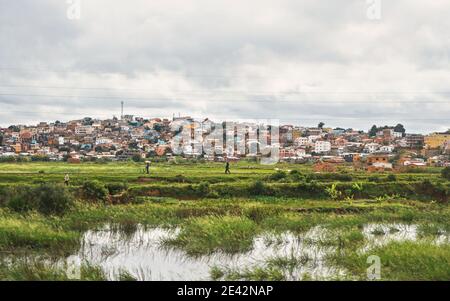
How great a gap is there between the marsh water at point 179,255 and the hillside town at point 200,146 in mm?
38555

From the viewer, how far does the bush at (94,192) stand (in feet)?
89.6

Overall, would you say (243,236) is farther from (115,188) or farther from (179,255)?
(115,188)

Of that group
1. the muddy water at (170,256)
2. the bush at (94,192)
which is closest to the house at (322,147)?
the bush at (94,192)

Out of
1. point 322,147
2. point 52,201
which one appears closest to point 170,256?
point 52,201

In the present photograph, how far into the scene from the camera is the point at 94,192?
27594 mm

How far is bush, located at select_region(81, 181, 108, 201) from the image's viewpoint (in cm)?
2732

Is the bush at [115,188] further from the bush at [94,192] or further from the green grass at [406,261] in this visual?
the green grass at [406,261]

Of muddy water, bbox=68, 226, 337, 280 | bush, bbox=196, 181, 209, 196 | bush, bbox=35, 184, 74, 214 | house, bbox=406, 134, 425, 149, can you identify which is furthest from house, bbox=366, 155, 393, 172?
bush, bbox=35, 184, 74, 214

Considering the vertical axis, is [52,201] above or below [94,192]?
above

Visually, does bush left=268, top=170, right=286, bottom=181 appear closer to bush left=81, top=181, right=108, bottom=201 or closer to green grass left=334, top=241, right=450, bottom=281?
bush left=81, top=181, right=108, bottom=201

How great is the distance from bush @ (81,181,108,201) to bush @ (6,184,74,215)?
725cm

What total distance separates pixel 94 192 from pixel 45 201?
8.28m

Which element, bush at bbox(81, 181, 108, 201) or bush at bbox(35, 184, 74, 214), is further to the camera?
bush at bbox(81, 181, 108, 201)
